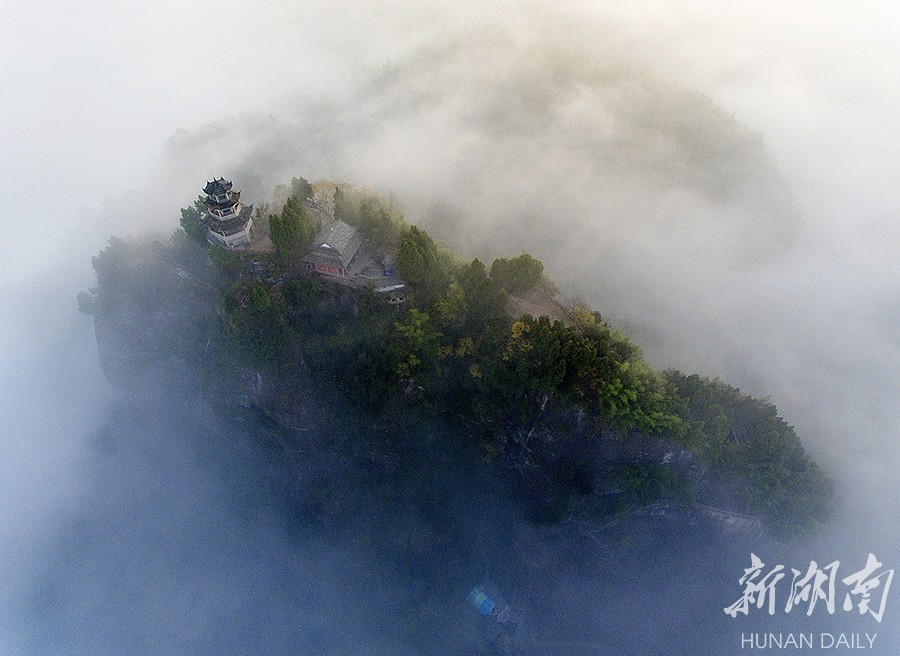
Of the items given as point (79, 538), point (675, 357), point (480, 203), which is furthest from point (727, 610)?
point (79, 538)

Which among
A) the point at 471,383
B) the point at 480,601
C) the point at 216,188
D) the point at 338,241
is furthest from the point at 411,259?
the point at 480,601

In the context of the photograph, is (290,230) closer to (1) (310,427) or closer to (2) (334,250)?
(2) (334,250)

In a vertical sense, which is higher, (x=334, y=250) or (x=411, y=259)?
(x=411, y=259)

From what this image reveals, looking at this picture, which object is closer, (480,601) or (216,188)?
(216,188)

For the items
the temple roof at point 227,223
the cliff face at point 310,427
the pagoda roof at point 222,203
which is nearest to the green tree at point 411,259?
the cliff face at point 310,427

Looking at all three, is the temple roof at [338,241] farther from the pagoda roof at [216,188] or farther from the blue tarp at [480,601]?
the blue tarp at [480,601]

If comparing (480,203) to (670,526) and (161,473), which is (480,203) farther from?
(161,473)

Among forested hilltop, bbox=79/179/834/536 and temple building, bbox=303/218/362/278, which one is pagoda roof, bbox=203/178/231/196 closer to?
forested hilltop, bbox=79/179/834/536

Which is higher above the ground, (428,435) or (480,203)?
(480,203)
